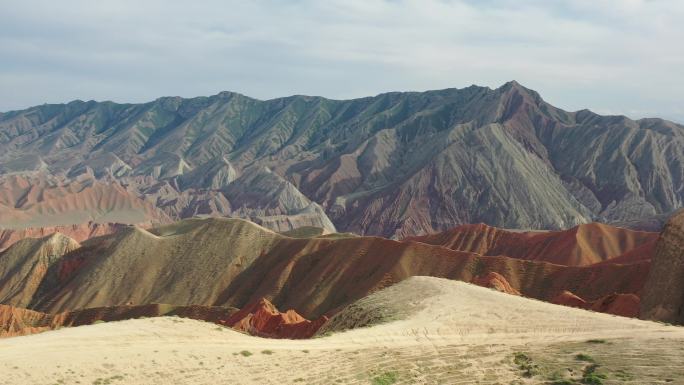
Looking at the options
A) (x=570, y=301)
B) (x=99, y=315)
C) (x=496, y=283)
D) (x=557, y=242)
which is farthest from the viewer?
(x=557, y=242)

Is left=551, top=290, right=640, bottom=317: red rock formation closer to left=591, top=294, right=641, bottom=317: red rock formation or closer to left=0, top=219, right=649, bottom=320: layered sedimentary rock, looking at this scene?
left=591, top=294, right=641, bottom=317: red rock formation

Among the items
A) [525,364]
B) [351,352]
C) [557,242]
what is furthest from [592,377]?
[557,242]

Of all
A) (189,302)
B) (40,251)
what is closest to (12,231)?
(40,251)

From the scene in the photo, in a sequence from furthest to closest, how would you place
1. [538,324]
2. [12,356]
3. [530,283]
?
[530,283], [538,324], [12,356]

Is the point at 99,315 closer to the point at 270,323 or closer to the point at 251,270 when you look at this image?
the point at 251,270

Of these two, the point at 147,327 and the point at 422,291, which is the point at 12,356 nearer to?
the point at 147,327
